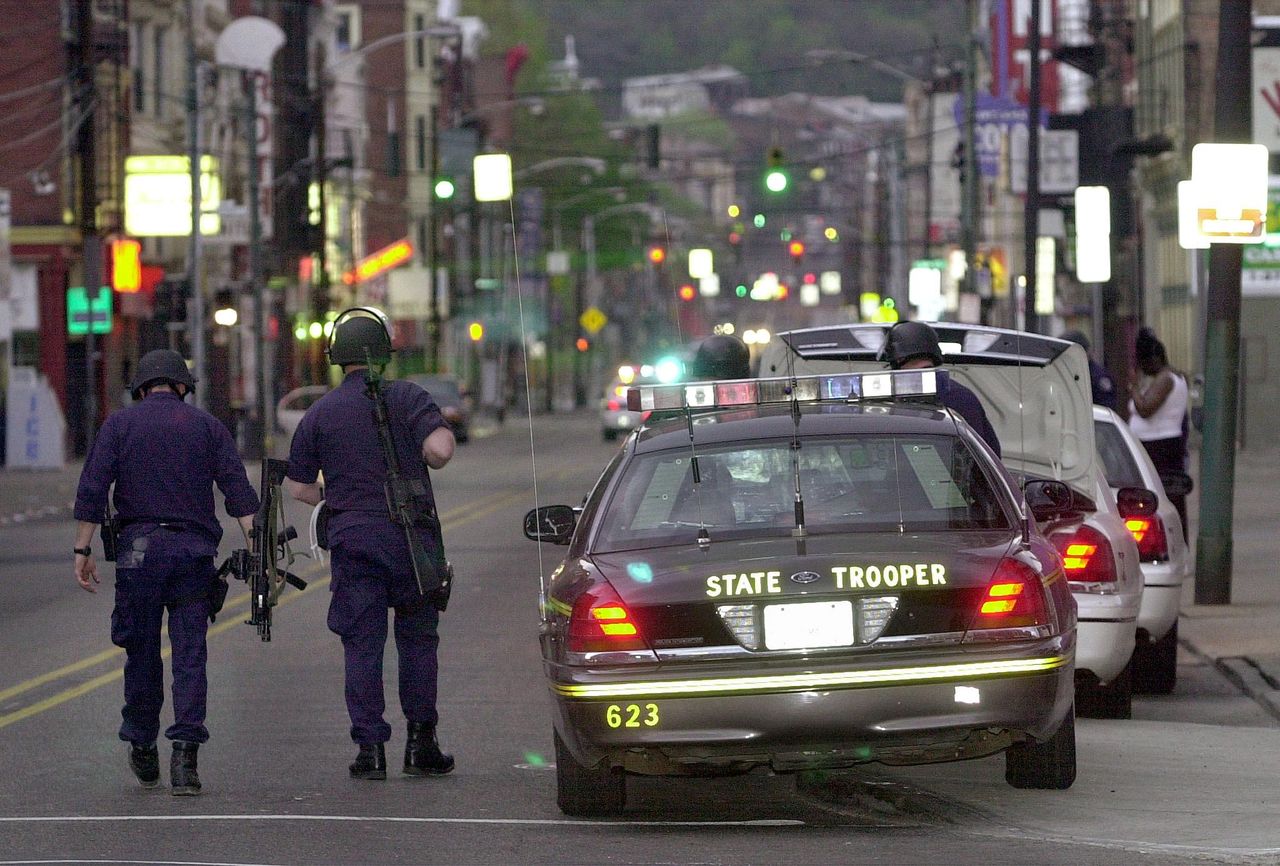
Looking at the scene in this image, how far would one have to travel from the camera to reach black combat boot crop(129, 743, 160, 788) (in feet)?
32.6

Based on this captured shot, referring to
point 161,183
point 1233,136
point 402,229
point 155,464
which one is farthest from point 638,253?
point 155,464

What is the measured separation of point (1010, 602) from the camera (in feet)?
27.1

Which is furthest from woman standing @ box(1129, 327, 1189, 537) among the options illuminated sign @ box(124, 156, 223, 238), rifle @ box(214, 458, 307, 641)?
illuminated sign @ box(124, 156, 223, 238)

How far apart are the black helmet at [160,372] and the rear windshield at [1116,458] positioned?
5066 mm

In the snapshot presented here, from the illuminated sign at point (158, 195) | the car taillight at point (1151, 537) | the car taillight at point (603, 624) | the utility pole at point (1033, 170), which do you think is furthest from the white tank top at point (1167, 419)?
the illuminated sign at point (158, 195)

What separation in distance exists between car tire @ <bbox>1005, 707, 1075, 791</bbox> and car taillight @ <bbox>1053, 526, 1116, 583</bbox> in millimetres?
2005

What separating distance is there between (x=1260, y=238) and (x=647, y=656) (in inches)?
371

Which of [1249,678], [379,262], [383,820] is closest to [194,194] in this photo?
[1249,678]

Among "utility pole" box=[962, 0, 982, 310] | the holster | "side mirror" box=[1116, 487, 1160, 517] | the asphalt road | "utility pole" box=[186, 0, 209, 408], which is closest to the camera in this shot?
the asphalt road

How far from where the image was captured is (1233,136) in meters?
16.8

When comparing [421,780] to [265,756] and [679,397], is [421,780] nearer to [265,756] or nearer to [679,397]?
[265,756]

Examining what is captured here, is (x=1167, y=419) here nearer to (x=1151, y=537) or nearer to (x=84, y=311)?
(x=1151, y=537)

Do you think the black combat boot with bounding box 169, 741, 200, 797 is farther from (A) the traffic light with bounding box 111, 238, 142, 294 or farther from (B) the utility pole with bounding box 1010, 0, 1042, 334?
(A) the traffic light with bounding box 111, 238, 142, 294

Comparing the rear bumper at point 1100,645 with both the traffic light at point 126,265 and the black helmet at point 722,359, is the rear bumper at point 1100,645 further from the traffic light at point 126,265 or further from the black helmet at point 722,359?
the traffic light at point 126,265
